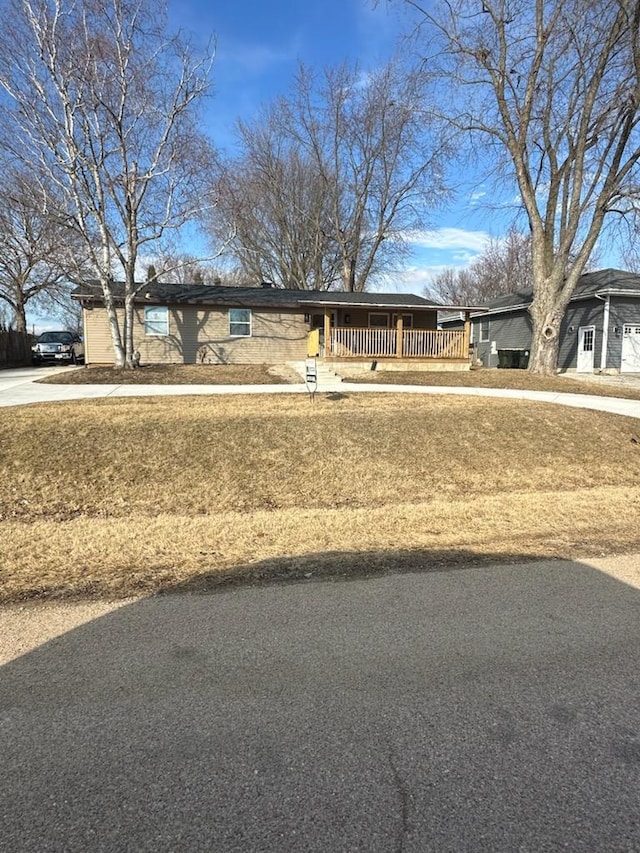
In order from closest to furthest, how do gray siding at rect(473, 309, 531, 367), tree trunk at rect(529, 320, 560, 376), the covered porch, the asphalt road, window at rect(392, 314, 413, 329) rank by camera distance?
the asphalt road
tree trunk at rect(529, 320, 560, 376)
the covered porch
window at rect(392, 314, 413, 329)
gray siding at rect(473, 309, 531, 367)

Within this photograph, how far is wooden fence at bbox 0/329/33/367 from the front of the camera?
23.2 meters

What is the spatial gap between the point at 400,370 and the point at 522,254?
37182mm

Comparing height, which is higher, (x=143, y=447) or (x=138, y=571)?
(x=143, y=447)

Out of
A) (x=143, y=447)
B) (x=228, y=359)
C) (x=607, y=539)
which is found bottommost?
(x=607, y=539)

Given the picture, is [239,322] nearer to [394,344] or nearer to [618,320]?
[394,344]

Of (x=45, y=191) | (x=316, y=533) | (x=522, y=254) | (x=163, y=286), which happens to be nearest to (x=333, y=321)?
(x=163, y=286)

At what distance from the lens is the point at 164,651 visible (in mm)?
2854

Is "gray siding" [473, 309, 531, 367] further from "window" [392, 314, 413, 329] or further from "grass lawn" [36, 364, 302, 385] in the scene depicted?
"grass lawn" [36, 364, 302, 385]

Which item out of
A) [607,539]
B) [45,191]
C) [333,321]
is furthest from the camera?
[333,321]

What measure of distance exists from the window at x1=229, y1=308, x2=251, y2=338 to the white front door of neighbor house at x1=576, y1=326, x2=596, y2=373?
50.3ft

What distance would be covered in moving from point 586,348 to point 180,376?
18784mm

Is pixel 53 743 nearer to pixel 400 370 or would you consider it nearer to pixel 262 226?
pixel 400 370

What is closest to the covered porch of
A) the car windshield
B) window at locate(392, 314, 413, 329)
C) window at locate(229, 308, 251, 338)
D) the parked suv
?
window at locate(229, 308, 251, 338)

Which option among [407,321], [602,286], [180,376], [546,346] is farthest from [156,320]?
[602,286]
